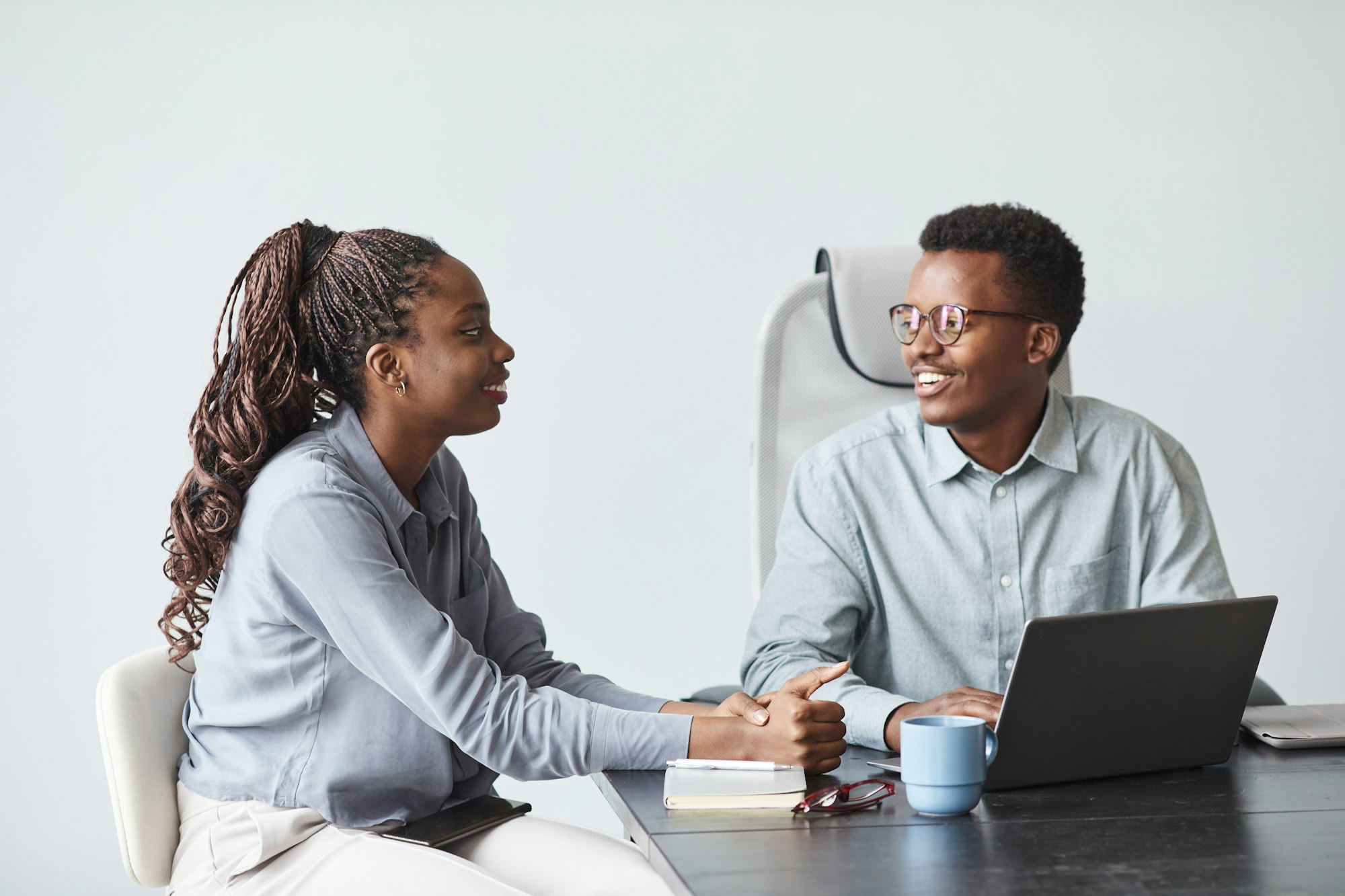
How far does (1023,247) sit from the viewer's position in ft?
6.06

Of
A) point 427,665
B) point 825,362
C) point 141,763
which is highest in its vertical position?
point 825,362

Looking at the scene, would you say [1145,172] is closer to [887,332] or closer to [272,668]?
[887,332]

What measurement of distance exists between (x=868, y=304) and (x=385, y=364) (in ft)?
2.89

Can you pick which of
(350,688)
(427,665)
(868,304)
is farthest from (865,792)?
(868,304)

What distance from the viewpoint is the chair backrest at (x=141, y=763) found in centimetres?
137

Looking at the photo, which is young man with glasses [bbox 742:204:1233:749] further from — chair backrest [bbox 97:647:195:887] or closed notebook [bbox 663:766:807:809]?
chair backrest [bbox 97:647:195:887]

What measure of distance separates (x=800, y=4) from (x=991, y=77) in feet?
1.65

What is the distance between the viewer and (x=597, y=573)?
9.55 ft

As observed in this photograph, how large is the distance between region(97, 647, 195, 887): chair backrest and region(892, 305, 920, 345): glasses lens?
1124 millimetres

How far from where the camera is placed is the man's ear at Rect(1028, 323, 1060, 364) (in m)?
1.86

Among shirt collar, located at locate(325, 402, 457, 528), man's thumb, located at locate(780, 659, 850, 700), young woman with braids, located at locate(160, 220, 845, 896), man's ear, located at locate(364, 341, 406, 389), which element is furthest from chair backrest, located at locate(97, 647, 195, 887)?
man's thumb, located at locate(780, 659, 850, 700)

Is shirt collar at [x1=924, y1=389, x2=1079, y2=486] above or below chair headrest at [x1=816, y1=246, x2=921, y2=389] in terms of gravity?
below

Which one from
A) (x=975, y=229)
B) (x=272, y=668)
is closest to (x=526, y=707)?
(x=272, y=668)

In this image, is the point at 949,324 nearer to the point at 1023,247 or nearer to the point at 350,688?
the point at 1023,247
